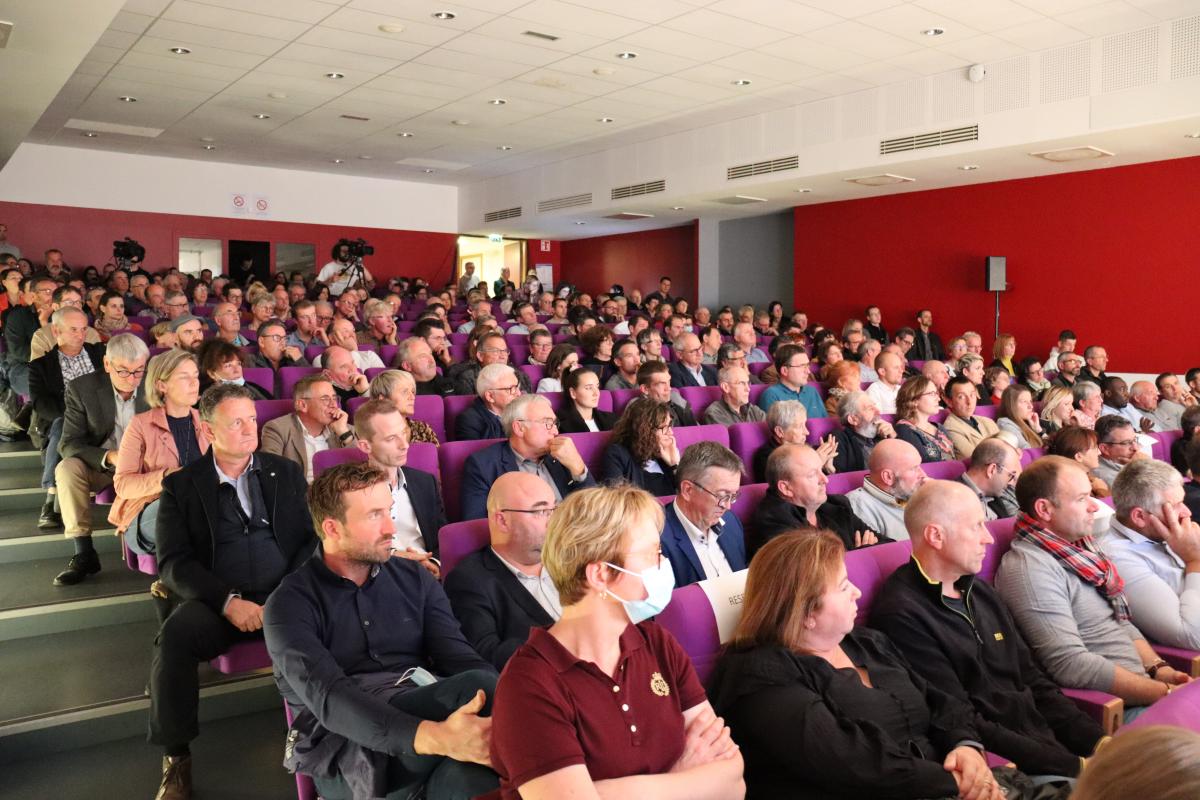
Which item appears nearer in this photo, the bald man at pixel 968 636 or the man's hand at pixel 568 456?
the bald man at pixel 968 636

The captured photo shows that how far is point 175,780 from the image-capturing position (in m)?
2.49

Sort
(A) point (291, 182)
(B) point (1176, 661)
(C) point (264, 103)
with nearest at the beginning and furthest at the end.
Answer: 1. (B) point (1176, 661)
2. (C) point (264, 103)
3. (A) point (291, 182)

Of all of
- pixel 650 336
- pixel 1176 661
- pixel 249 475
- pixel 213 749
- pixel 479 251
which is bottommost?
pixel 213 749

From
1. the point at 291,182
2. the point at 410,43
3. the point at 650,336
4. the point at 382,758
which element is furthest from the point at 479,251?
the point at 382,758

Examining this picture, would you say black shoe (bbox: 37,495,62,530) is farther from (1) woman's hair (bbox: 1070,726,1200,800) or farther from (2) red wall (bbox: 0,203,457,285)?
(2) red wall (bbox: 0,203,457,285)

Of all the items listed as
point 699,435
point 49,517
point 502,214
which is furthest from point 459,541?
point 502,214

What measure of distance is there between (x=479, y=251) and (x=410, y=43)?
9405mm

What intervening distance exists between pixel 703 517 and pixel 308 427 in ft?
5.87

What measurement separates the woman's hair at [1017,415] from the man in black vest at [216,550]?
4335 millimetres

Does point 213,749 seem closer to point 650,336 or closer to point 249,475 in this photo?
point 249,475

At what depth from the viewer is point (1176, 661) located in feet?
8.87

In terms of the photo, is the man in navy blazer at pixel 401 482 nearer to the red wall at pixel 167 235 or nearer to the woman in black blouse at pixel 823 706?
the woman in black blouse at pixel 823 706

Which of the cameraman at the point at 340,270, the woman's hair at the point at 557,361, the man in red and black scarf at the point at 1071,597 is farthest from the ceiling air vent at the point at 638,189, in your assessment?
the man in red and black scarf at the point at 1071,597

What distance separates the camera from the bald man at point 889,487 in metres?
3.47
